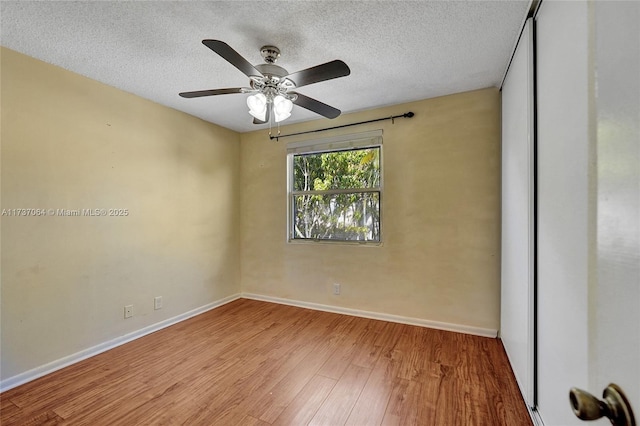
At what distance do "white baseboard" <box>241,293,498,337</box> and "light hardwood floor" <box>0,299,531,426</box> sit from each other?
0.26 feet

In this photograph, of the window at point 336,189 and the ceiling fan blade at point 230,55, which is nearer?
the ceiling fan blade at point 230,55

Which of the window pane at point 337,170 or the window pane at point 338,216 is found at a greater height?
the window pane at point 337,170

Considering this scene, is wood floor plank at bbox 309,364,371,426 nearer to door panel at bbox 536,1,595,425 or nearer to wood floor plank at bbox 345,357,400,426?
wood floor plank at bbox 345,357,400,426

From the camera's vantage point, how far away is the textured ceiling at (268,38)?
157 centimetres

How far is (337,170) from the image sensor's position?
3.38 m

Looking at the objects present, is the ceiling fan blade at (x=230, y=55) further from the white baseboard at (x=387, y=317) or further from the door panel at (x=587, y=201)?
the white baseboard at (x=387, y=317)

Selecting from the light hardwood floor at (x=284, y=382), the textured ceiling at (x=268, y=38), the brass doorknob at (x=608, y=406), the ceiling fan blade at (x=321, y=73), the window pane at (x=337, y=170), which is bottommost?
the light hardwood floor at (x=284, y=382)

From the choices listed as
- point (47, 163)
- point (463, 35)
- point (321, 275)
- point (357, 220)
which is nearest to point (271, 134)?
point (357, 220)

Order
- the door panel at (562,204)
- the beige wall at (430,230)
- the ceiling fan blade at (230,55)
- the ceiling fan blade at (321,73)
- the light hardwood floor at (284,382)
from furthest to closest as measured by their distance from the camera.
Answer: the beige wall at (430,230) < the light hardwood floor at (284,382) < the ceiling fan blade at (321,73) < the ceiling fan blade at (230,55) < the door panel at (562,204)

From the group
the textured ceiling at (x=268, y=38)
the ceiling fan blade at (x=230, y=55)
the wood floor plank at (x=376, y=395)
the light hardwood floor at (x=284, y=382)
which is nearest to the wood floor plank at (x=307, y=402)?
the light hardwood floor at (x=284, y=382)

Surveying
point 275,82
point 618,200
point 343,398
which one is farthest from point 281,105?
point 343,398

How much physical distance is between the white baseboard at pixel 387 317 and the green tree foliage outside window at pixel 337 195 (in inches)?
33.5

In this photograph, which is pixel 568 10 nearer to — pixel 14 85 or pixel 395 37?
pixel 395 37

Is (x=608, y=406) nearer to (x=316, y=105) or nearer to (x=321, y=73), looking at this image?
(x=321, y=73)
